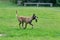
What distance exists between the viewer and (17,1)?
4512 cm

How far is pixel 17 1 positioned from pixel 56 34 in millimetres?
32839

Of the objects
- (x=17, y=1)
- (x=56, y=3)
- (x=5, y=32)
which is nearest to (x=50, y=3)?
(x=56, y=3)

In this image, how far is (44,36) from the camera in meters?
12.0

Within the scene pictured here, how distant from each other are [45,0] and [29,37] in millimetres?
31801

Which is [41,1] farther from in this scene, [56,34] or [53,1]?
[56,34]

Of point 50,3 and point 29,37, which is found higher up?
point 29,37

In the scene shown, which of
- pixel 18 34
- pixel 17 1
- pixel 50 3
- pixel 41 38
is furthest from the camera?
pixel 17 1

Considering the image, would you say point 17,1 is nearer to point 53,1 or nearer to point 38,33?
point 53,1

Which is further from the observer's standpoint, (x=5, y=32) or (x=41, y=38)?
(x=5, y=32)

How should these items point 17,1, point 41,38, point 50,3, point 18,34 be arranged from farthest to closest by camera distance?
1. point 17,1
2. point 50,3
3. point 18,34
4. point 41,38

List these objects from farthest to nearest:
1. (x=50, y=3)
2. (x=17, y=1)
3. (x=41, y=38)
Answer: (x=17, y=1) < (x=50, y=3) < (x=41, y=38)

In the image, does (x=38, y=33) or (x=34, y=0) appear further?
(x=34, y=0)

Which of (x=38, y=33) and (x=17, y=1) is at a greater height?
(x=38, y=33)

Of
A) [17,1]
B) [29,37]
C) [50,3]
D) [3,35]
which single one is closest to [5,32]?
[3,35]
